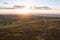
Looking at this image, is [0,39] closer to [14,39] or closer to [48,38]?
[14,39]

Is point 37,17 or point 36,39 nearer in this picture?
point 36,39

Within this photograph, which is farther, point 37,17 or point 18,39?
point 37,17

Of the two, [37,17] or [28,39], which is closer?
[28,39]


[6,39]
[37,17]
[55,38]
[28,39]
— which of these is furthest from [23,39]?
[37,17]

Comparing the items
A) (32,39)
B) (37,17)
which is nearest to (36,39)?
(32,39)

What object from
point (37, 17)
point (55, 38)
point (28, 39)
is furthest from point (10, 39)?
point (37, 17)

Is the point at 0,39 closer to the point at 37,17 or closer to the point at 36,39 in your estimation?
the point at 36,39

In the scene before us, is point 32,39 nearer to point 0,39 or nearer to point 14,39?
point 14,39

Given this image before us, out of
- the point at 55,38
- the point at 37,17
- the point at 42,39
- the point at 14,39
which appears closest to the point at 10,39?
the point at 14,39

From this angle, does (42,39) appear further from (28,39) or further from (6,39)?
(6,39)
